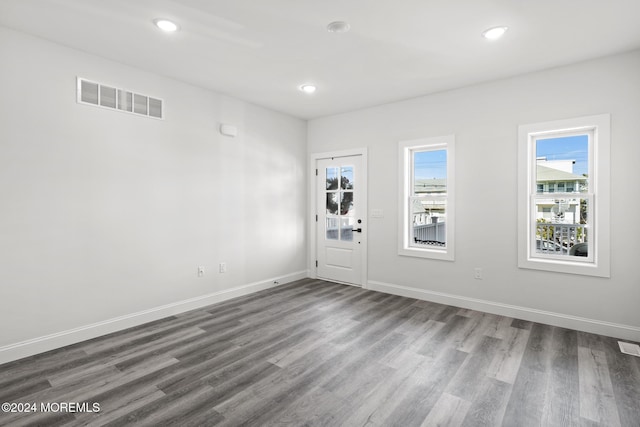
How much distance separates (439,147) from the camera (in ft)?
14.6

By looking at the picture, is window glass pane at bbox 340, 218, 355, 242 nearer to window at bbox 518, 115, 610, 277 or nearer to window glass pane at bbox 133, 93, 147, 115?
window at bbox 518, 115, 610, 277

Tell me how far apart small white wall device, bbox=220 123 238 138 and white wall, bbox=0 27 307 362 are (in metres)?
0.09

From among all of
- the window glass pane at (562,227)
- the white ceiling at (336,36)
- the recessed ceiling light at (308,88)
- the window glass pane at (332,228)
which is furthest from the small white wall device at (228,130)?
the window glass pane at (562,227)

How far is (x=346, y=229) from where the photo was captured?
5.38 metres

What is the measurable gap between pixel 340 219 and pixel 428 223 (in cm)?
146

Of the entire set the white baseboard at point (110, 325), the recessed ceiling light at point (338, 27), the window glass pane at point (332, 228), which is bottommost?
the white baseboard at point (110, 325)

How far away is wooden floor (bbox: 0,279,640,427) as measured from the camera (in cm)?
206

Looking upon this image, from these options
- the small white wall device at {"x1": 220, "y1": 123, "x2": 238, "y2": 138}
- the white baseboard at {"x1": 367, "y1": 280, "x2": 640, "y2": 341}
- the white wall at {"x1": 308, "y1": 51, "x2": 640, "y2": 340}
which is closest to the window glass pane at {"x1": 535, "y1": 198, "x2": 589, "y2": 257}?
the white wall at {"x1": 308, "y1": 51, "x2": 640, "y2": 340}

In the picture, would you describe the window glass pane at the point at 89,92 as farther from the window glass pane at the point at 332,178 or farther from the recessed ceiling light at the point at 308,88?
the window glass pane at the point at 332,178

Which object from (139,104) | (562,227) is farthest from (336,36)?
(562,227)

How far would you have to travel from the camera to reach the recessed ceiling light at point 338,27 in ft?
8.73

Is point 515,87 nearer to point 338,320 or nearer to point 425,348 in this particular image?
point 425,348

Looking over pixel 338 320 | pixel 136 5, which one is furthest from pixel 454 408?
pixel 136 5

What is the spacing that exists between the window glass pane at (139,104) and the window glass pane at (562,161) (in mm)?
4538
